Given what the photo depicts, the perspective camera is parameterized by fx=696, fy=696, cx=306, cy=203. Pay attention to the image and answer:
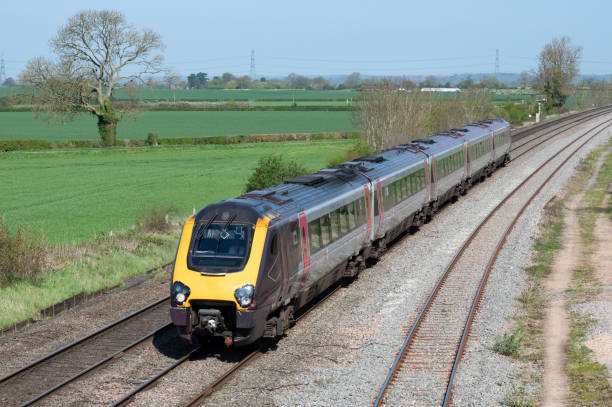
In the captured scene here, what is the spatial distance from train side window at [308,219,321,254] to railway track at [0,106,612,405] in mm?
1795

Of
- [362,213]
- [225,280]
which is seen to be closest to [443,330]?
[362,213]

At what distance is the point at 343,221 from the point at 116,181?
1373 inches

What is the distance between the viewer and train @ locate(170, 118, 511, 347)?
13008 mm

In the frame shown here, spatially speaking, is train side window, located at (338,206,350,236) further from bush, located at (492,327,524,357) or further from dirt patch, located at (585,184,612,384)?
dirt patch, located at (585,184,612,384)

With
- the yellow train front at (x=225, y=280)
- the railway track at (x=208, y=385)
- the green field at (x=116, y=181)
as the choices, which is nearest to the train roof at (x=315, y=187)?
the yellow train front at (x=225, y=280)

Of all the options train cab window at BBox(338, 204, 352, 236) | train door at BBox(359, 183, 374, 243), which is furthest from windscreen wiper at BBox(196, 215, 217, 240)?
train door at BBox(359, 183, 374, 243)

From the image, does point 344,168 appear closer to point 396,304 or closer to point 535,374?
point 396,304

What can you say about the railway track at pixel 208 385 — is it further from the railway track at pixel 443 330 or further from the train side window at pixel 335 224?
the train side window at pixel 335 224

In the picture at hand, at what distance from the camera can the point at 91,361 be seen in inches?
547

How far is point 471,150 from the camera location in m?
34.7

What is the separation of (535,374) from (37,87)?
67170 millimetres

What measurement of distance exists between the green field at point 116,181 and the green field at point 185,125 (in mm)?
12258

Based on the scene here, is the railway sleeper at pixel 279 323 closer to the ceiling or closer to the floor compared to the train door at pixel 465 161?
closer to the floor

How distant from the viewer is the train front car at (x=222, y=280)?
12852 millimetres
